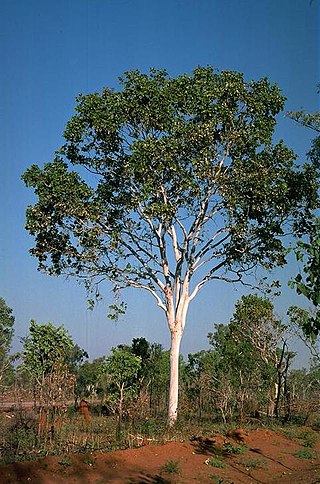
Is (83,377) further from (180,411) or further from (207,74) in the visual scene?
(207,74)

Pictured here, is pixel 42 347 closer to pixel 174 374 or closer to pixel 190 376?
pixel 174 374

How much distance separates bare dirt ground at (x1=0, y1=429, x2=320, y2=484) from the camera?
8529 millimetres

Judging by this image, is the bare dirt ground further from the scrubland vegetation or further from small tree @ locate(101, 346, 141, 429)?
small tree @ locate(101, 346, 141, 429)

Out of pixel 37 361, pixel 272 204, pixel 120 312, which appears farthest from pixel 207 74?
pixel 37 361

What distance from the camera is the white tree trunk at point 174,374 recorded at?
1539 centimetres

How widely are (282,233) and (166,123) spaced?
4.36 meters

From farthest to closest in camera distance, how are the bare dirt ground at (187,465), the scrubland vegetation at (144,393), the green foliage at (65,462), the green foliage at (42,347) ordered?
1. the green foliage at (42,347)
2. the scrubland vegetation at (144,393)
3. the green foliage at (65,462)
4. the bare dirt ground at (187,465)

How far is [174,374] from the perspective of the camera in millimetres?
15766

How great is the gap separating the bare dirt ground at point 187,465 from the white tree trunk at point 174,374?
2.77m

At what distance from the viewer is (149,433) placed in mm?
12570

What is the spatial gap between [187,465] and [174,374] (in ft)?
18.5

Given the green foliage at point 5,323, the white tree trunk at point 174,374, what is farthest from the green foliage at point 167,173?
the green foliage at point 5,323

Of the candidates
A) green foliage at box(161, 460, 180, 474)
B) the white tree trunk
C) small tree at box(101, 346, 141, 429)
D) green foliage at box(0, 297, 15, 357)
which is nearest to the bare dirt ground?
green foliage at box(161, 460, 180, 474)

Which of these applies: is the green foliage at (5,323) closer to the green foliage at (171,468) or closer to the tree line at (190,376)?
the tree line at (190,376)
